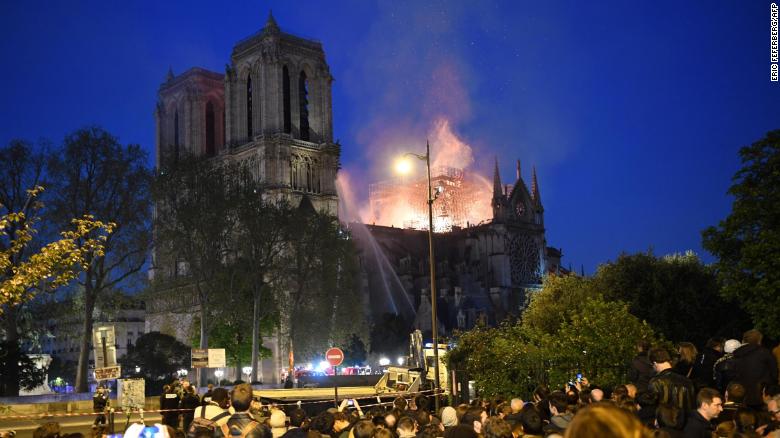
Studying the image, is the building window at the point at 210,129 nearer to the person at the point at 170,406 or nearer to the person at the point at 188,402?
the person at the point at 170,406

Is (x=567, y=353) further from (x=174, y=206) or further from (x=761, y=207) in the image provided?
(x=174, y=206)

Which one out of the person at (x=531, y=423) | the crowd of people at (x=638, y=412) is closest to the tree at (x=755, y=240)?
the crowd of people at (x=638, y=412)

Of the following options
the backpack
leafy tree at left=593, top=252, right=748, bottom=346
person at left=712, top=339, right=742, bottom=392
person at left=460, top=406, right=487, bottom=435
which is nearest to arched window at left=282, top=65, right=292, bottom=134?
leafy tree at left=593, top=252, right=748, bottom=346

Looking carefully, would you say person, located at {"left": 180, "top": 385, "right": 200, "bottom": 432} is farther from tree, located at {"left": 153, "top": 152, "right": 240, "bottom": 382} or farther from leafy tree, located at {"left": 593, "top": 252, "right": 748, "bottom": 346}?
tree, located at {"left": 153, "top": 152, "right": 240, "bottom": 382}

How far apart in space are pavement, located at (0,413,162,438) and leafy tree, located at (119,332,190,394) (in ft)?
117

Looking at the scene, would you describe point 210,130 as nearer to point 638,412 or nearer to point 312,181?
point 312,181

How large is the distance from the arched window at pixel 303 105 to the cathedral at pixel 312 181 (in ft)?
0.45

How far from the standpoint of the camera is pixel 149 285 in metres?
56.6

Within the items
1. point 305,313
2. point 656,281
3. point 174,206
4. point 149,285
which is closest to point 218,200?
point 174,206

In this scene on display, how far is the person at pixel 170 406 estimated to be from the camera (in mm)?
24344

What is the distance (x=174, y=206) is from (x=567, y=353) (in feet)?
123

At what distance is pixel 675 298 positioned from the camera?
165ft

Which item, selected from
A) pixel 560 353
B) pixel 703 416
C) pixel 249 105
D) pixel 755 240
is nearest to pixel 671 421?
pixel 703 416

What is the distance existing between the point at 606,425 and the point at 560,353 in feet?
74.6
